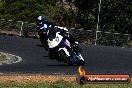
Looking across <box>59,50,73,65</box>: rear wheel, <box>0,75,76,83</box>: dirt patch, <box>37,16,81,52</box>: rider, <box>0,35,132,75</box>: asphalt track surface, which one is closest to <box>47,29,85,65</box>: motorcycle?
<box>59,50,73,65</box>: rear wheel

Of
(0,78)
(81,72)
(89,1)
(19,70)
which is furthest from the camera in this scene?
(89,1)

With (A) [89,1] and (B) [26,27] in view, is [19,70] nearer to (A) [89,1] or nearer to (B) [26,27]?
(B) [26,27]

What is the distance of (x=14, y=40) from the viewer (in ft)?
110

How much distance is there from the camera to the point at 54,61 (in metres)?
22.8

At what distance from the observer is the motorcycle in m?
20.7

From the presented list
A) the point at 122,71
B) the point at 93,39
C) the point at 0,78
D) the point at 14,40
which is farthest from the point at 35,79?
the point at 93,39

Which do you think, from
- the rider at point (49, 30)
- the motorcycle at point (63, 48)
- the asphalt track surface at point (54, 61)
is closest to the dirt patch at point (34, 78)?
Answer: the asphalt track surface at point (54, 61)

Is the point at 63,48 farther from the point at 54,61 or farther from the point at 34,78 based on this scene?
the point at 34,78

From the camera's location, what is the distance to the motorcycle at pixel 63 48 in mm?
20672

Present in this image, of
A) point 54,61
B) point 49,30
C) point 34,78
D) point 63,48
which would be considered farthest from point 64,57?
point 34,78

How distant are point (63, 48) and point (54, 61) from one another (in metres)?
2.09

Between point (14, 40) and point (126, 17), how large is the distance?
9.78m

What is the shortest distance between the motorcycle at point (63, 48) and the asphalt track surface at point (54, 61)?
0.38 m

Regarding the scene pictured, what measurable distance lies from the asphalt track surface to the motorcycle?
383 millimetres
